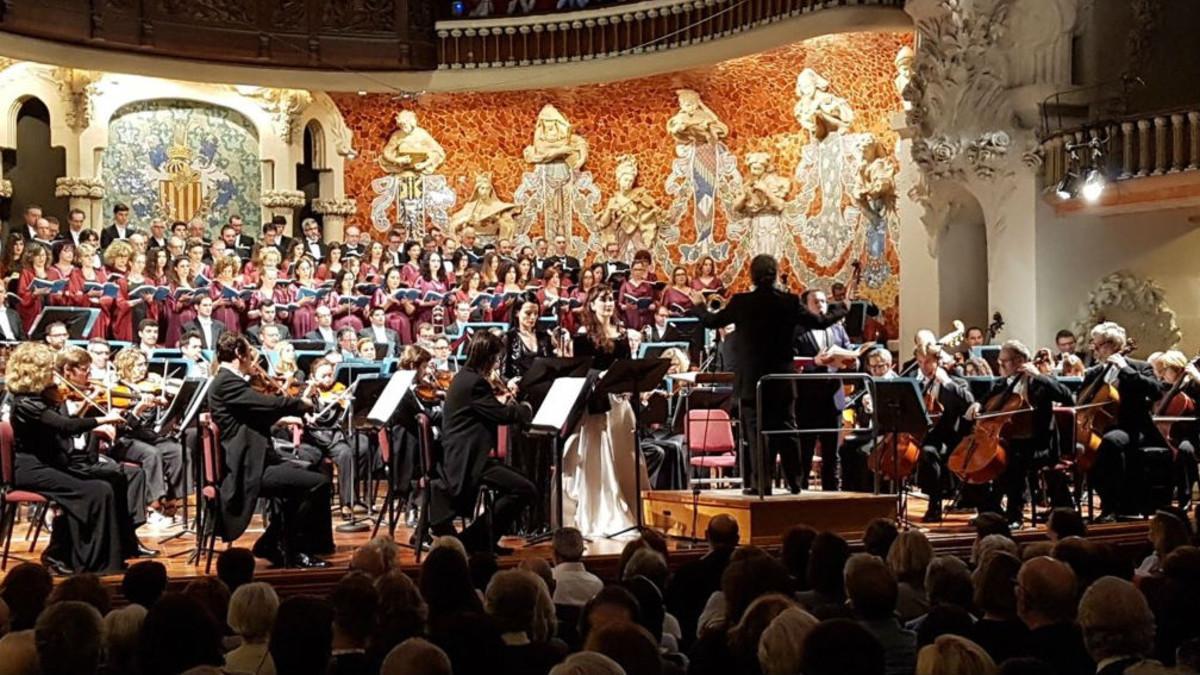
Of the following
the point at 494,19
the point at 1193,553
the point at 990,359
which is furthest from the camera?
the point at 494,19

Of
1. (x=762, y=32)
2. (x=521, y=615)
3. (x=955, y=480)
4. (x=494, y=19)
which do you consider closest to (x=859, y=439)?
(x=955, y=480)

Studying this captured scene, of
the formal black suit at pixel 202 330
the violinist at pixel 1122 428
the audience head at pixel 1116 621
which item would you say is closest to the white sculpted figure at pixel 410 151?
the formal black suit at pixel 202 330

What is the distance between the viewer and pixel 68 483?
7.11m

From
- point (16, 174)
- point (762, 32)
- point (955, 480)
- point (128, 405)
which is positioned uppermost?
point (762, 32)

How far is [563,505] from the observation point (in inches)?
335

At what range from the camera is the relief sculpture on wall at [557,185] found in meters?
19.0

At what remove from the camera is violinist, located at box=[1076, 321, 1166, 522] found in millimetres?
9008

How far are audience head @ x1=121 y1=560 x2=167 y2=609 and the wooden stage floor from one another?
168 centimetres

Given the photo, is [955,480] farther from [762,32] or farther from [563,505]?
[762,32]

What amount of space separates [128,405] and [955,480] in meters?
5.54

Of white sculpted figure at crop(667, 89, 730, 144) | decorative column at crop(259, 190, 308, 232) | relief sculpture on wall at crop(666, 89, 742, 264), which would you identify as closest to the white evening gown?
relief sculpture on wall at crop(666, 89, 742, 264)

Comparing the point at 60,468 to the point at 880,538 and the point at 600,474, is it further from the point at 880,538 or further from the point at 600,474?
the point at 880,538

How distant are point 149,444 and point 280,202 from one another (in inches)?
361

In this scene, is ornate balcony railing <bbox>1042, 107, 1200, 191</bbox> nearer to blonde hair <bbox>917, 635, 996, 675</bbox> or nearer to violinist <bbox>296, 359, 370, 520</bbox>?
violinist <bbox>296, 359, 370, 520</bbox>
